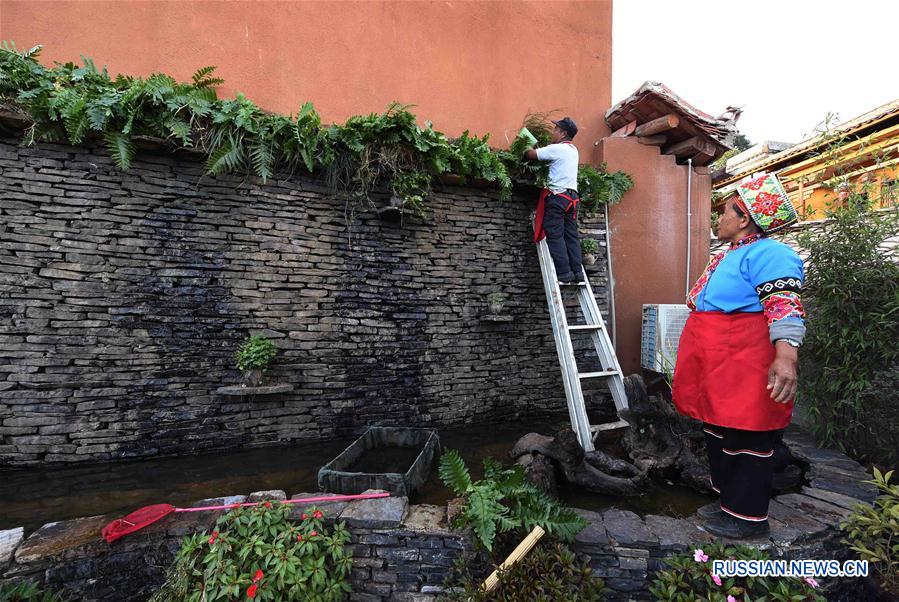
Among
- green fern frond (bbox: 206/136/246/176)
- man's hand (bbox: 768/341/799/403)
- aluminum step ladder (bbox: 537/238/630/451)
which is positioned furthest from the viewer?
green fern frond (bbox: 206/136/246/176)

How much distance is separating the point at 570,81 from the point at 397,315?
14.6 ft

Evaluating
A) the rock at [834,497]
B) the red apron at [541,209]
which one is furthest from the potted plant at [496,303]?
the rock at [834,497]

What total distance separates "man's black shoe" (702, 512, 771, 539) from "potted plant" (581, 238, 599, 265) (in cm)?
330

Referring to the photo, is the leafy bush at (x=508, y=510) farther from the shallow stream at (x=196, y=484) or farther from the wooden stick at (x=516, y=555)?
the shallow stream at (x=196, y=484)

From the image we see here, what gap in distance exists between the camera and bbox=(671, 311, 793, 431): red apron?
6.36 feet

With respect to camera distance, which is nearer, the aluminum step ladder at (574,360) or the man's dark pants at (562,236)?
the aluminum step ladder at (574,360)

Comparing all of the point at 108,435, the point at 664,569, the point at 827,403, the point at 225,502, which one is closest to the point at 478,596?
the point at 664,569

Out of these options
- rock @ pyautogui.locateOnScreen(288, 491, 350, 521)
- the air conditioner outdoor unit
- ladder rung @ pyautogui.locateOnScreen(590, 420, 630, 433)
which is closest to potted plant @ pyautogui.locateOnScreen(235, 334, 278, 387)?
rock @ pyautogui.locateOnScreen(288, 491, 350, 521)

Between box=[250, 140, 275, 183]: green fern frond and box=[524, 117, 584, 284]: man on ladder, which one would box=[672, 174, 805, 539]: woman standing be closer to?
box=[524, 117, 584, 284]: man on ladder

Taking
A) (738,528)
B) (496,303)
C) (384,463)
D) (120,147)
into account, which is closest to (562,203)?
(496,303)

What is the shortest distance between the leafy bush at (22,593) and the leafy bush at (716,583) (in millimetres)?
3378

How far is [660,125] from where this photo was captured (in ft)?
16.0

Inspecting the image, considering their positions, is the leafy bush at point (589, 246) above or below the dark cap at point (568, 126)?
below

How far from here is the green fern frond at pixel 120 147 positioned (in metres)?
3.17
